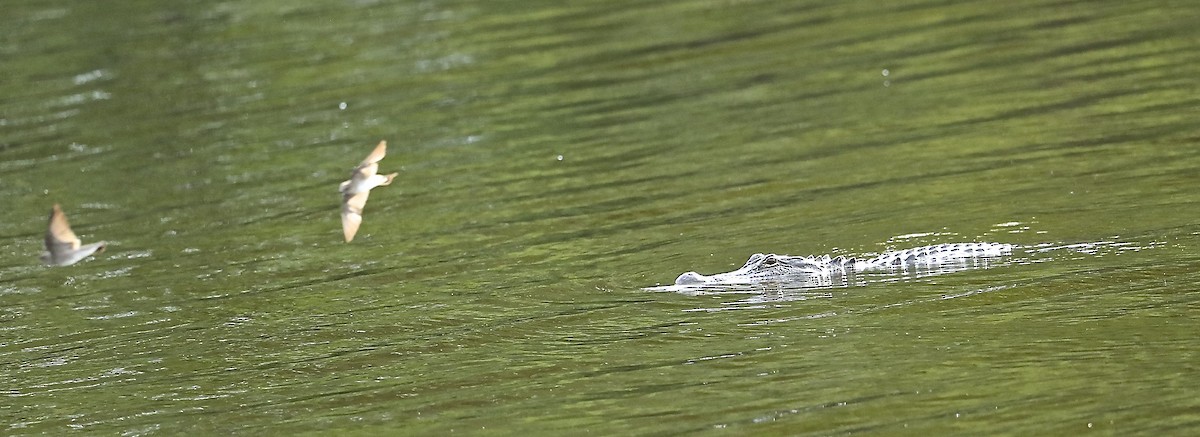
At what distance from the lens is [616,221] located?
16078 mm

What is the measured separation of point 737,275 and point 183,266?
214 inches

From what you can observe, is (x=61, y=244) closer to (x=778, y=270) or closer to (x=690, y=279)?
(x=690, y=279)

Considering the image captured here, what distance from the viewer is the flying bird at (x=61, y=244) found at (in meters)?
10.0

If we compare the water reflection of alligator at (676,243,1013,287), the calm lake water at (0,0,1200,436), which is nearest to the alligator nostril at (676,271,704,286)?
the water reflection of alligator at (676,243,1013,287)

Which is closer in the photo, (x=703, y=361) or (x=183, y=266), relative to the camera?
(x=703, y=361)

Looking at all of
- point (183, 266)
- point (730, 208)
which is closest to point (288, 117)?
point (183, 266)

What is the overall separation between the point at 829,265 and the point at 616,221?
10.4 feet

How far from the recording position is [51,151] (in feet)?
73.3

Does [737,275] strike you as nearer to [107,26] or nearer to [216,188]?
[216,188]

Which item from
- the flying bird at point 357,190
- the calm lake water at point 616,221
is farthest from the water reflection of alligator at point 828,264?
the flying bird at point 357,190

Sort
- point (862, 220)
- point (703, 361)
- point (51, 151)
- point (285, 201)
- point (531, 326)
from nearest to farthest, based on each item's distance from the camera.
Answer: point (703, 361) → point (531, 326) → point (862, 220) → point (285, 201) → point (51, 151)

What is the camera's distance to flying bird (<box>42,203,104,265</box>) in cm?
1004

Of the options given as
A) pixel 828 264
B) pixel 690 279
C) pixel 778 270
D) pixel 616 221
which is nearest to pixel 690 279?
pixel 690 279

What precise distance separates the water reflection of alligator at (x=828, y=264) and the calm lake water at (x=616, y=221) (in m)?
0.35
